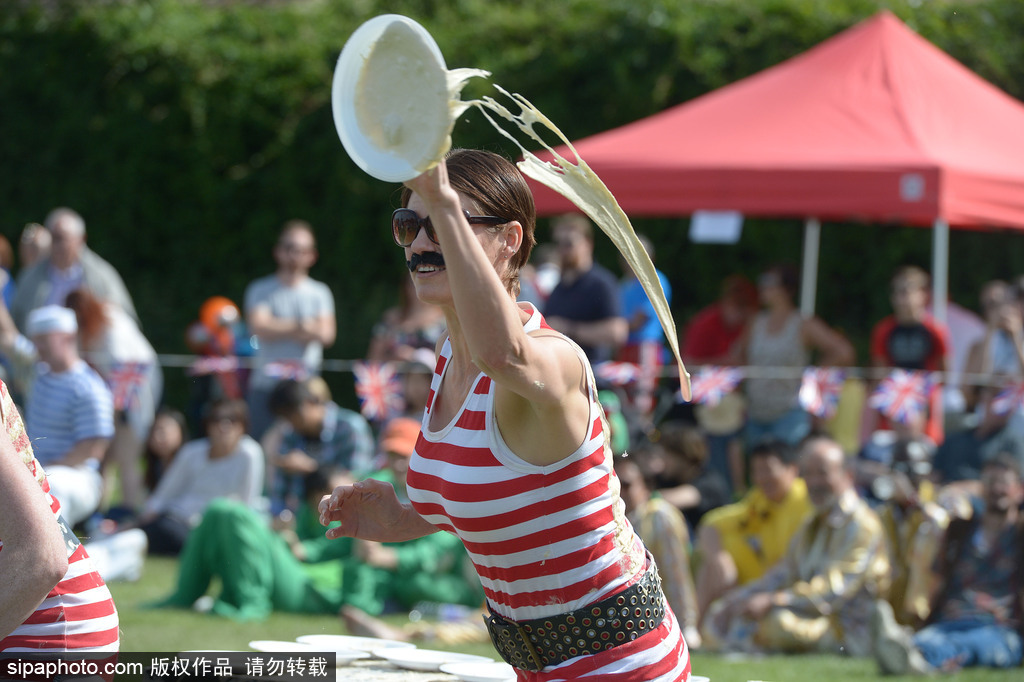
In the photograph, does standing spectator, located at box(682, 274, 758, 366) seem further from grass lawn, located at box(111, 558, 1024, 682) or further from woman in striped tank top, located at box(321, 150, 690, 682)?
woman in striped tank top, located at box(321, 150, 690, 682)

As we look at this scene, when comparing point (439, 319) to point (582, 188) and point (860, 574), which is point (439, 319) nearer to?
point (860, 574)

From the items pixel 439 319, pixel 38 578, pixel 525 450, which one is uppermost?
pixel 525 450

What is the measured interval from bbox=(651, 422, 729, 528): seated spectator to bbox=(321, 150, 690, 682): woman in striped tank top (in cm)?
454

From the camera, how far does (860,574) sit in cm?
578

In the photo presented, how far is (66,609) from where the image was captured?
250cm

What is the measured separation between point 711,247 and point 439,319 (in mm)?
3922

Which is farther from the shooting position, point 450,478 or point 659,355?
point 659,355

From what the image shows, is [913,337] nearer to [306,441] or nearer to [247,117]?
[306,441]

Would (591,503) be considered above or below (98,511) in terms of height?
above

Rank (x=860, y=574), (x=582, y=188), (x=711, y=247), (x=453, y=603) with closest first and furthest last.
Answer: (x=582, y=188) → (x=860, y=574) → (x=453, y=603) → (x=711, y=247)

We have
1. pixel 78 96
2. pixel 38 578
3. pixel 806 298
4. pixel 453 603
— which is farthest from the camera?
pixel 78 96

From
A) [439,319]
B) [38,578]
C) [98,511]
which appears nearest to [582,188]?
[38,578]

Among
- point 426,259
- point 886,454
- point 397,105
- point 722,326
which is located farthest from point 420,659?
point 722,326

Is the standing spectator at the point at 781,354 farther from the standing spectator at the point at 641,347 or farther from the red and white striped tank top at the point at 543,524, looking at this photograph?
the red and white striped tank top at the point at 543,524
